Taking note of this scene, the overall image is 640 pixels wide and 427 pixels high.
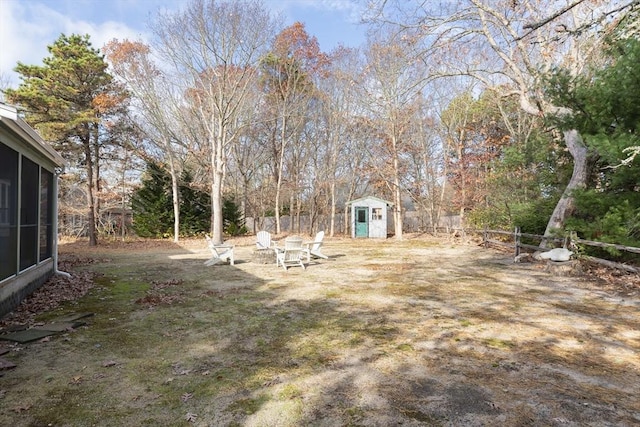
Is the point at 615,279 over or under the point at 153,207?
under

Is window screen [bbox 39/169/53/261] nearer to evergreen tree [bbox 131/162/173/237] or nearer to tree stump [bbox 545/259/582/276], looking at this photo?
tree stump [bbox 545/259/582/276]

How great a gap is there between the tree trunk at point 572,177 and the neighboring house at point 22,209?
10302 millimetres

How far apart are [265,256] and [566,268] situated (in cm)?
727

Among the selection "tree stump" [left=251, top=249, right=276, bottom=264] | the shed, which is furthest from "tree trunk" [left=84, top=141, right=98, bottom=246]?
the shed

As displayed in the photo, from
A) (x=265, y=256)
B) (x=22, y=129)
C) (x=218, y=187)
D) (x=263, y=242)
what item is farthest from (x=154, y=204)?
(x=22, y=129)

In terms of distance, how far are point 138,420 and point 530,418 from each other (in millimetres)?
2540

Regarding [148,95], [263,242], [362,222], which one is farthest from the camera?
[362,222]

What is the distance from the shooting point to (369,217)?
22047 mm

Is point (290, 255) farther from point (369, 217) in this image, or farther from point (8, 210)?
point (369, 217)

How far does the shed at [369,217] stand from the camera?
2200 cm

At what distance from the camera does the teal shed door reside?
72.5ft

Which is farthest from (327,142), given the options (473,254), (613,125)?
(613,125)

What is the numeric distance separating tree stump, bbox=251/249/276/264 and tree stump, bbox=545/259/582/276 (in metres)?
6.79

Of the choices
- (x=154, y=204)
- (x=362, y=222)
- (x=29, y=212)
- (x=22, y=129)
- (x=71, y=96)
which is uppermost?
(x=71, y=96)
